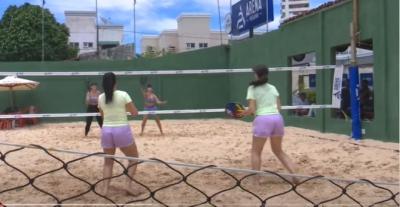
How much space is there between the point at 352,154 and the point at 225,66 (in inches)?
445

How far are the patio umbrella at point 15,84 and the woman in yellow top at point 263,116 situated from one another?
12.5 metres

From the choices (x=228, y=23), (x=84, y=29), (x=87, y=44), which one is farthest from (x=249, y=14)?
(x=87, y=44)

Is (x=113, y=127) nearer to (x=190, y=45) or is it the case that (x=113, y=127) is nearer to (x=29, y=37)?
(x=29, y=37)

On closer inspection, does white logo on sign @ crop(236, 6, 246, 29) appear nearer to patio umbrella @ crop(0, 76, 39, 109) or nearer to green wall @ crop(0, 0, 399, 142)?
green wall @ crop(0, 0, 399, 142)

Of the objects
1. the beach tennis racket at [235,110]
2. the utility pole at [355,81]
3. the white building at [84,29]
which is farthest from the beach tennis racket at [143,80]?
the white building at [84,29]

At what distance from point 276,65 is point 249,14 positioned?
11.2ft

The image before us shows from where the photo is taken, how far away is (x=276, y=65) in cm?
1557

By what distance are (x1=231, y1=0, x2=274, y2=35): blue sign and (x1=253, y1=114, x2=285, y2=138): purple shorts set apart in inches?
432

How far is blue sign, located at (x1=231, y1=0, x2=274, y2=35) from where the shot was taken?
1700 cm

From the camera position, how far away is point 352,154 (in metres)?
8.95

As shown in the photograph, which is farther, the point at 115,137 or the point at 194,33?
the point at 194,33

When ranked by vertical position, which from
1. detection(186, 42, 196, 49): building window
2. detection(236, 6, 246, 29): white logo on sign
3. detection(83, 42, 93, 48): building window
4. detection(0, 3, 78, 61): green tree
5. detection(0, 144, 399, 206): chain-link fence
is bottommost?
detection(0, 144, 399, 206): chain-link fence

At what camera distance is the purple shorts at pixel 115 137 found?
5.92 m

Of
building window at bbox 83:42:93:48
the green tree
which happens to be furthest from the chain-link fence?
building window at bbox 83:42:93:48
